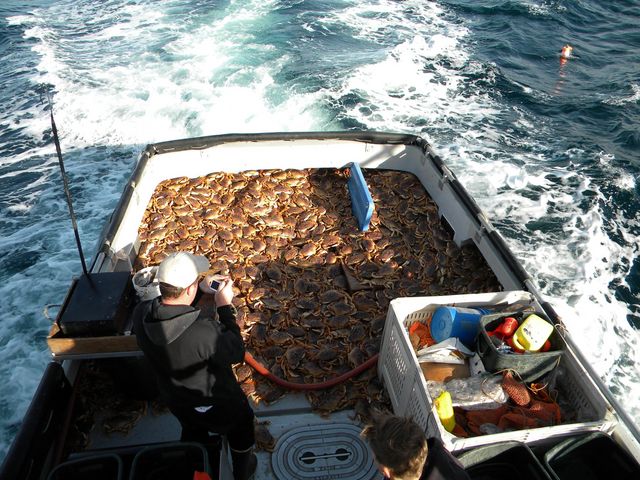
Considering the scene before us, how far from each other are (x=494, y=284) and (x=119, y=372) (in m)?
3.74

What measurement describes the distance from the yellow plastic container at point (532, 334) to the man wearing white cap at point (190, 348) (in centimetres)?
208

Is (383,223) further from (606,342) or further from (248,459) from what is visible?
(606,342)

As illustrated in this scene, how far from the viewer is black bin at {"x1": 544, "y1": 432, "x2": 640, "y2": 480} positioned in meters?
3.10

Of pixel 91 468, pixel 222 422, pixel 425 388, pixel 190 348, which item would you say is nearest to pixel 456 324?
pixel 425 388

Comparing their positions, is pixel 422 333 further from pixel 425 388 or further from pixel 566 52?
pixel 566 52

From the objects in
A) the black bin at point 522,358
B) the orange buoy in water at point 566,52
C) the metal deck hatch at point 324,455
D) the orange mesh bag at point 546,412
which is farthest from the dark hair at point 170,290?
the orange buoy in water at point 566,52

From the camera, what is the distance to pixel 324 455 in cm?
397

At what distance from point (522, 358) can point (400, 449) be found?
1.64 metres

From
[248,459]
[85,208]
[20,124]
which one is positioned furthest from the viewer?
[20,124]

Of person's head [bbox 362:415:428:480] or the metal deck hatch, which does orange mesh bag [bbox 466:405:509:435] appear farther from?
person's head [bbox 362:415:428:480]

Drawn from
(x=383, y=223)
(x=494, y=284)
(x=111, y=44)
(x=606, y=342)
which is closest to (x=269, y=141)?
(x=383, y=223)

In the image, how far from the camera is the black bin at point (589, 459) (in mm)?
3102

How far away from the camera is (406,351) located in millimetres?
3652

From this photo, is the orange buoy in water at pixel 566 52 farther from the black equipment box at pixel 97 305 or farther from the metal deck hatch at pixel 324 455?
the black equipment box at pixel 97 305
